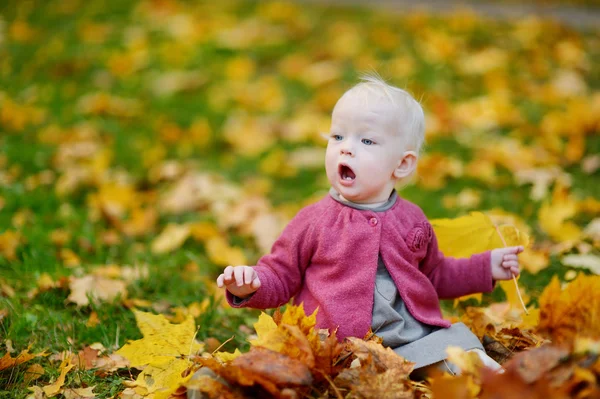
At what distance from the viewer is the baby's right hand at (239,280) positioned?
5.58 feet

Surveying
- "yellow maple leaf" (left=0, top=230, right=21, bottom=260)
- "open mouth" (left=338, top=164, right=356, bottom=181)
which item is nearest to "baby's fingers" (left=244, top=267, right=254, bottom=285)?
"open mouth" (left=338, top=164, right=356, bottom=181)

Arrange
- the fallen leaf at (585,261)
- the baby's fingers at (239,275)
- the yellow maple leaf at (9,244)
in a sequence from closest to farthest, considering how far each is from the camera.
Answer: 1. the baby's fingers at (239,275)
2. the fallen leaf at (585,261)
3. the yellow maple leaf at (9,244)

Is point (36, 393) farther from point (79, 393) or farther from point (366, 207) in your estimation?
point (366, 207)

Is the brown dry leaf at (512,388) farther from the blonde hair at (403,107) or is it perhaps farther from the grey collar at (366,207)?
the blonde hair at (403,107)

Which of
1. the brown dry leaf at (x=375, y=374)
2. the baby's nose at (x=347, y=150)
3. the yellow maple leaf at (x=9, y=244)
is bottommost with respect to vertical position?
the yellow maple leaf at (x=9, y=244)

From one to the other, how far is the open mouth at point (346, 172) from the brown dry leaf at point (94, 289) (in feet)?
3.36

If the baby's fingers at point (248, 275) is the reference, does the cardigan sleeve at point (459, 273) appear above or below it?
below

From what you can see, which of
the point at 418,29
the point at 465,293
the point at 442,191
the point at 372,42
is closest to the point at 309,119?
the point at 442,191

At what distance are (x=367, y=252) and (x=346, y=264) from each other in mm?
Answer: 71

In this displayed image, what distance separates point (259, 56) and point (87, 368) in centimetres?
401

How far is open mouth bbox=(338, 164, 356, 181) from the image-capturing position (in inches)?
72.7

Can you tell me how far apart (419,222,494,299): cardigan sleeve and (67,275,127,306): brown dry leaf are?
1164mm

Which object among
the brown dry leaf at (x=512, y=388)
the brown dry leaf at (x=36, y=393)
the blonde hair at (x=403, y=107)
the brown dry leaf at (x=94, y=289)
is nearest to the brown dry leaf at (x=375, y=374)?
the brown dry leaf at (x=512, y=388)

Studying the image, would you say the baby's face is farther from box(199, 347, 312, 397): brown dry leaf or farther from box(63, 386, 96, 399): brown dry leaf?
box(63, 386, 96, 399): brown dry leaf
